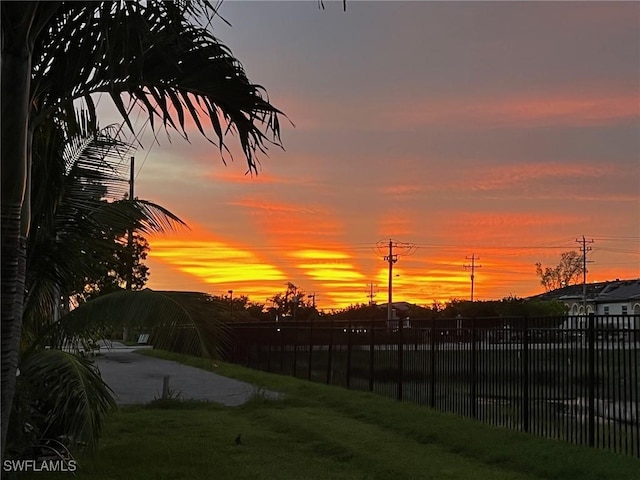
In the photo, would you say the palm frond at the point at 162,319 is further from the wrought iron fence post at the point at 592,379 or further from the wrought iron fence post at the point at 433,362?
the wrought iron fence post at the point at 433,362

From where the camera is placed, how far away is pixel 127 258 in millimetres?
10664

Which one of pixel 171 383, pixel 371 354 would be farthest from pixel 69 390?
pixel 171 383

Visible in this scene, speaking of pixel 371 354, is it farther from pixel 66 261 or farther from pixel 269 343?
pixel 66 261

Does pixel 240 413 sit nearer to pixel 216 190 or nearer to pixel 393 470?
pixel 216 190

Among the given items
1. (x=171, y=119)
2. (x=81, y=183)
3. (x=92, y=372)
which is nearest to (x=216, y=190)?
(x=81, y=183)

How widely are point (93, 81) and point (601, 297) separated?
78.9 metres

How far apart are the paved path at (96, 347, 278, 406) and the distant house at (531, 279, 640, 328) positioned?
49.6m

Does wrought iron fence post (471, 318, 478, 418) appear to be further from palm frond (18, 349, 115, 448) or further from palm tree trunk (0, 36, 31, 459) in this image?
palm tree trunk (0, 36, 31, 459)

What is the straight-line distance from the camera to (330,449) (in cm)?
984

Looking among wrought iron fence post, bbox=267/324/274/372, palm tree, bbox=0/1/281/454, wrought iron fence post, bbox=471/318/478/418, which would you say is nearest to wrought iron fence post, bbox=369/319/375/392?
wrought iron fence post, bbox=471/318/478/418

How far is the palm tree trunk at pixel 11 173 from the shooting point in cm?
472

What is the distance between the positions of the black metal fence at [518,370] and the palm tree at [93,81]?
2.59m

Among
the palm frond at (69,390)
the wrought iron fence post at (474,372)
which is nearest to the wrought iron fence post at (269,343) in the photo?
the wrought iron fence post at (474,372)

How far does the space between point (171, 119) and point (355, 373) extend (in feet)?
40.8
